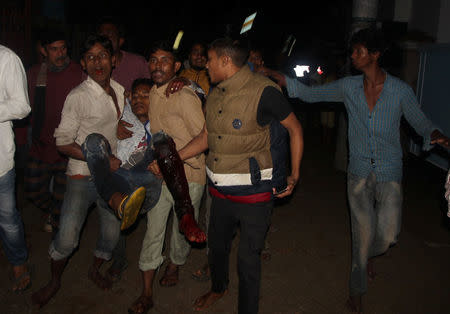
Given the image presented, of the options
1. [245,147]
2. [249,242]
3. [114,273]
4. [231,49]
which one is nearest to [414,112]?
[245,147]

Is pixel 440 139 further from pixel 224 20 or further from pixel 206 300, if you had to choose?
pixel 224 20

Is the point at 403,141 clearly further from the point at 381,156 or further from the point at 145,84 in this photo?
the point at 145,84

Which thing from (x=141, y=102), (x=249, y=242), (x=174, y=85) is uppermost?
(x=174, y=85)

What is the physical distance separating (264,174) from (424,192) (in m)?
5.05

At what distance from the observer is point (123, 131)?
142 inches

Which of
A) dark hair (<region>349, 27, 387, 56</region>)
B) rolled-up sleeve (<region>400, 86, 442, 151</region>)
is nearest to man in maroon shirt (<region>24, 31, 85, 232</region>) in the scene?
dark hair (<region>349, 27, 387, 56</region>)

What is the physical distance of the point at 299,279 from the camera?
4.23m

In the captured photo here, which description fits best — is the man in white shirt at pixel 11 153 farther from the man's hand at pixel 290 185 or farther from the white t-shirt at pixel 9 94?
the man's hand at pixel 290 185

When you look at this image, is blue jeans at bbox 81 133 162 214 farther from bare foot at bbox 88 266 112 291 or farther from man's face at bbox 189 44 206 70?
man's face at bbox 189 44 206 70

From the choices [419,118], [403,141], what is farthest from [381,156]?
[403,141]

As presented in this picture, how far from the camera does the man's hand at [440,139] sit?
312 cm

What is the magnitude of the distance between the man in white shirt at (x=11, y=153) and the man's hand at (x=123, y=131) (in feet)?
2.57

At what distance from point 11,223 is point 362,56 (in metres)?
3.54

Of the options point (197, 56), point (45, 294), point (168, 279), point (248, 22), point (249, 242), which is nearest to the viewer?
point (249, 242)
